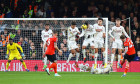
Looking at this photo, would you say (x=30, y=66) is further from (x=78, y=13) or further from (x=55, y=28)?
(x=78, y=13)

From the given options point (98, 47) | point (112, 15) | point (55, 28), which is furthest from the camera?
point (112, 15)

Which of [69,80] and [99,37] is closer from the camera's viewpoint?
[69,80]

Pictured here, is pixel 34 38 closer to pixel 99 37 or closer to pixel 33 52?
pixel 33 52

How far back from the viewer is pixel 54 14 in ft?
76.1

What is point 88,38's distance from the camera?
59.8 feet

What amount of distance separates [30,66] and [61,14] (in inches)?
172

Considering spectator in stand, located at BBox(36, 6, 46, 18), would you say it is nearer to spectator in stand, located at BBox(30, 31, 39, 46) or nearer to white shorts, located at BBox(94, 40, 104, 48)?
spectator in stand, located at BBox(30, 31, 39, 46)

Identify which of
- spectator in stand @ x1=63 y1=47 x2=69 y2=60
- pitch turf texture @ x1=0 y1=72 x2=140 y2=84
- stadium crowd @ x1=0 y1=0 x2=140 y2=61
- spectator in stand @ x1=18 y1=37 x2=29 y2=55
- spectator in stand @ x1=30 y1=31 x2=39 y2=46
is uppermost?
stadium crowd @ x1=0 y1=0 x2=140 y2=61

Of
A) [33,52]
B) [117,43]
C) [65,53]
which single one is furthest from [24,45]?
[117,43]

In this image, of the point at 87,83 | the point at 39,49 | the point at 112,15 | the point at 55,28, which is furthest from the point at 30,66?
the point at 87,83

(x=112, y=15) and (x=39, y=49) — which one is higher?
(x=112, y=15)

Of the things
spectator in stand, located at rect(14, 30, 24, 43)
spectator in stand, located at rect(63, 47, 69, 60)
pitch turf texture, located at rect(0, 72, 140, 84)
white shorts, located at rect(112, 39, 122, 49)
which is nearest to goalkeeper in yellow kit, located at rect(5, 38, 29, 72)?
spectator in stand, located at rect(14, 30, 24, 43)

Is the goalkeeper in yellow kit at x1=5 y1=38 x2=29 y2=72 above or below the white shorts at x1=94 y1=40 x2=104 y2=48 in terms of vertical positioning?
below

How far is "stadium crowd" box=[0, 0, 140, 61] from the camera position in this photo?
64.4ft
